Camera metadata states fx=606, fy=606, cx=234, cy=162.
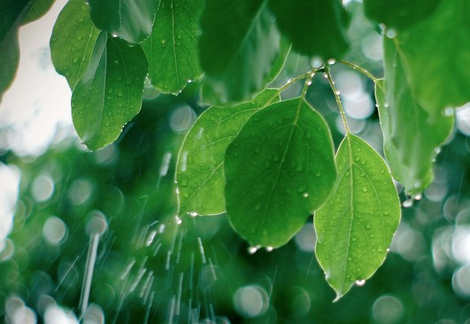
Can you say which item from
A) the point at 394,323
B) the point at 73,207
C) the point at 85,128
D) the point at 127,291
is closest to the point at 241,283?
the point at 127,291

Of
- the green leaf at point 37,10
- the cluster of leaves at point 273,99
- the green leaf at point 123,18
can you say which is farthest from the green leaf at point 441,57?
the green leaf at point 37,10

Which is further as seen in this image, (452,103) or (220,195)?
(220,195)

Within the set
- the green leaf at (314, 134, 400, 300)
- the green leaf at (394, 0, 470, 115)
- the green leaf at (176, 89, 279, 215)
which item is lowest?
the green leaf at (314, 134, 400, 300)

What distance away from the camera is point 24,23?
Answer: 570mm

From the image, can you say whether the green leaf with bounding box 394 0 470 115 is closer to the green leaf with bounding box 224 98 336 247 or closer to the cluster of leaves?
the cluster of leaves

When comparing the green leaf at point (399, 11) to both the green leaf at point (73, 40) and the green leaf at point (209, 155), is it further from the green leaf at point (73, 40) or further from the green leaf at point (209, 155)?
the green leaf at point (73, 40)

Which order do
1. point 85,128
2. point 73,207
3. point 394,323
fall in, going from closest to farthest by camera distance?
point 85,128 < point 394,323 < point 73,207

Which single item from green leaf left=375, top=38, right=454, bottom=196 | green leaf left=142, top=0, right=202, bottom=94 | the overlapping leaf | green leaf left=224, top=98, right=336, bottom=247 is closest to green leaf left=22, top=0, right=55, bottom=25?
the overlapping leaf

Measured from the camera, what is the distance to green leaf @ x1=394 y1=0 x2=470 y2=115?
357 millimetres

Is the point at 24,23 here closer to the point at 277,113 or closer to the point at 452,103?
the point at 277,113

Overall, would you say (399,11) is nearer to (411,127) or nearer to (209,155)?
(411,127)

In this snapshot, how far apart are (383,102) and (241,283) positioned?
6959 millimetres

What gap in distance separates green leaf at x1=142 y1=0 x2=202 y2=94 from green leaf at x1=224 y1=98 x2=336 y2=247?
0.12 m

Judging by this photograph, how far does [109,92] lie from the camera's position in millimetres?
607
